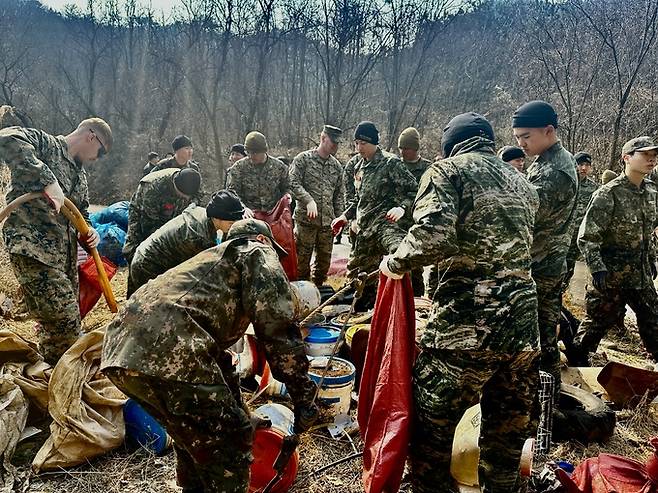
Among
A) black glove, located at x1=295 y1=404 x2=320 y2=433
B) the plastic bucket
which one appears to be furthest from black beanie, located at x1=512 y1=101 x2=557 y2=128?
black glove, located at x1=295 y1=404 x2=320 y2=433

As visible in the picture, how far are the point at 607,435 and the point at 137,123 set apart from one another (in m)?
22.2

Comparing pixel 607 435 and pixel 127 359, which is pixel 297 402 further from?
pixel 607 435

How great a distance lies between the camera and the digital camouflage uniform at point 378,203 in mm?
5414

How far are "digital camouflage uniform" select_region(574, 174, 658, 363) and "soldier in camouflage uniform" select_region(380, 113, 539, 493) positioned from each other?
2.36 m

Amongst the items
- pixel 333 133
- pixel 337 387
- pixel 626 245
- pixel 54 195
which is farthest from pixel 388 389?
pixel 333 133

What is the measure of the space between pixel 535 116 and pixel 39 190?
11.7 ft

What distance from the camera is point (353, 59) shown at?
17.3 meters

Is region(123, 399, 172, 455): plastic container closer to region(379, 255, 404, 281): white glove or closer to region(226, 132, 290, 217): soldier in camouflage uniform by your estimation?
region(379, 255, 404, 281): white glove

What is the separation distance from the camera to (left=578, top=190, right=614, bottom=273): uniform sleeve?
4.54 m

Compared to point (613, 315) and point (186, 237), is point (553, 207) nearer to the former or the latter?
point (613, 315)

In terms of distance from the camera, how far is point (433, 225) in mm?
2311

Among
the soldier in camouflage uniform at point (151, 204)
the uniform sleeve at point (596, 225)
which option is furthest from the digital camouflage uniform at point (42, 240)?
the uniform sleeve at point (596, 225)

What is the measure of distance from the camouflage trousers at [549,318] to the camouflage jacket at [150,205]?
3.50 m

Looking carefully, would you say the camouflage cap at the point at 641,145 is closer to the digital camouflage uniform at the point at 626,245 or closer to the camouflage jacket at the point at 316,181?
the digital camouflage uniform at the point at 626,245
